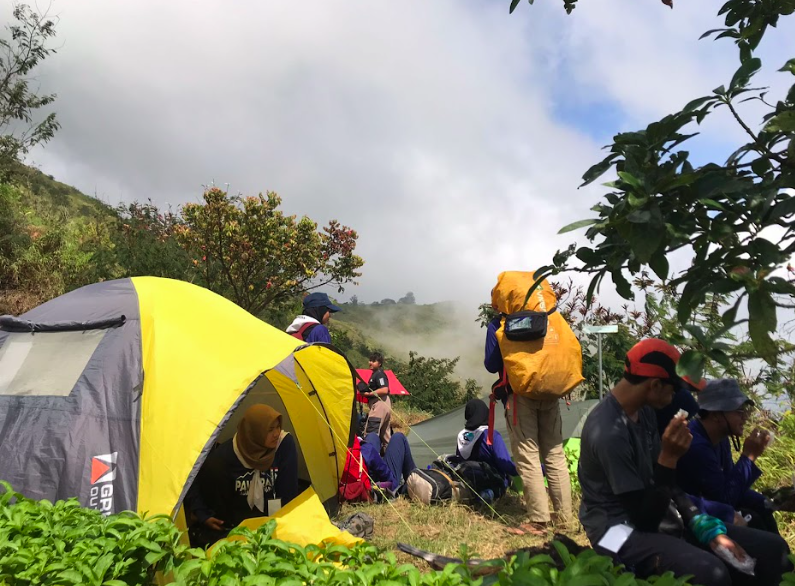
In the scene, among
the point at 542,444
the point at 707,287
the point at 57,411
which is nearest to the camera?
the point at 707,287

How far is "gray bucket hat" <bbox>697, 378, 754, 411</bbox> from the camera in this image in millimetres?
2881

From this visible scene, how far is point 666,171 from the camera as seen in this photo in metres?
1.32

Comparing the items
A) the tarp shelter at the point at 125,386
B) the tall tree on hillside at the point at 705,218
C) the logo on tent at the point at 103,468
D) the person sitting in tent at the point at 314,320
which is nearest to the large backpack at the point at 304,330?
the person sitting in tent at the point at 314,320

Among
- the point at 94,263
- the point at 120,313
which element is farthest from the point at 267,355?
the point at 94,263

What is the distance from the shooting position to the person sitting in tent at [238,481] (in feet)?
12.2

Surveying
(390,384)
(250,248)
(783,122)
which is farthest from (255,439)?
(250,248)

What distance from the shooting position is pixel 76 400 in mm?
3404

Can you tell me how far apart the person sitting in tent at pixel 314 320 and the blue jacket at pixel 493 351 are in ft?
5.44

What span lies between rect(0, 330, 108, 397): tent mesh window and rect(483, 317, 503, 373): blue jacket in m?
2.70

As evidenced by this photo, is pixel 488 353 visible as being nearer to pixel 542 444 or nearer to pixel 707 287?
pixel 542 444

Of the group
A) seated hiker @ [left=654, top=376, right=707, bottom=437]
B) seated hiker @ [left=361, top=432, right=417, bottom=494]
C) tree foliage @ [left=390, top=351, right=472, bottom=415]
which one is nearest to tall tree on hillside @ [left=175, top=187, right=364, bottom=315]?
tree foliage @ [left=390, top=351, right=472, bottom=415]

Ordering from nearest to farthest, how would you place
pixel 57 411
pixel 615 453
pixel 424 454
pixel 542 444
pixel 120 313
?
pixel 615 453 < pixel 57 411 < pixel 120 313 < pixel 542 444 < pixel 424 454

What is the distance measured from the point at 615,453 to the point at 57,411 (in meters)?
2.98

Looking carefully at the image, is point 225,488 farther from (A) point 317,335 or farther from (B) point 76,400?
(A) point 317,335
